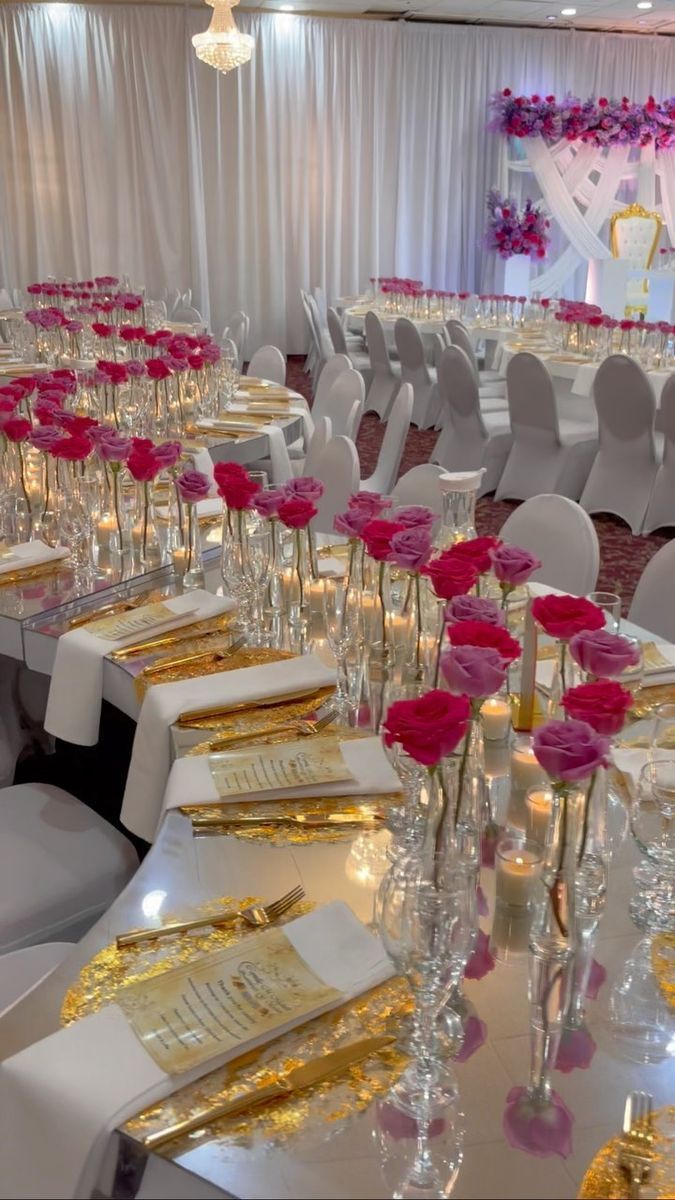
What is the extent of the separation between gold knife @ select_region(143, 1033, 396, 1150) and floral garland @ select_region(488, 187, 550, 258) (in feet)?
43.8

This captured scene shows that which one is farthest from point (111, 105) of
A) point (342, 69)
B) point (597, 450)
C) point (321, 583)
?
point (321, 583)

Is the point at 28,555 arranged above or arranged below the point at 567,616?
below

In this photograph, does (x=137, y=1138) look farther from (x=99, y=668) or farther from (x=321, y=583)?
(x=321, y=583)

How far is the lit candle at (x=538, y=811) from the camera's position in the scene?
158 centimetres

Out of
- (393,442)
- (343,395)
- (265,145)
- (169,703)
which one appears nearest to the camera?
(169,703)

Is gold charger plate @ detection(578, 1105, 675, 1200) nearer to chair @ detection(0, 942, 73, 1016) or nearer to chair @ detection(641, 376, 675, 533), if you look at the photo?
chair @ detection(0, 942, 73, 1016)

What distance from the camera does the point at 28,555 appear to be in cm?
288

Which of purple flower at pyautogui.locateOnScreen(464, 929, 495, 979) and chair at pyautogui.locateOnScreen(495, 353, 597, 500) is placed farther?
chair at pyautogui.locateOnScreen(495, 353, 597, 500)

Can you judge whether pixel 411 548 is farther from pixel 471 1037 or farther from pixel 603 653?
pixel 471 1037

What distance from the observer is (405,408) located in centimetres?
464

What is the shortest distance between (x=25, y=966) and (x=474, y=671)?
3.04 feet

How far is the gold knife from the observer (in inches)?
42.9

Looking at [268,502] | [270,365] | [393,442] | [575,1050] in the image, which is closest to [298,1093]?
[575,1050]

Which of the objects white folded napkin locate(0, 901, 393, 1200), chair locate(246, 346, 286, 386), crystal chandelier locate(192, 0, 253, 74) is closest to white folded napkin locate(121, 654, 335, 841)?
white folded napkin locate(0, 901, 393, 1200)
